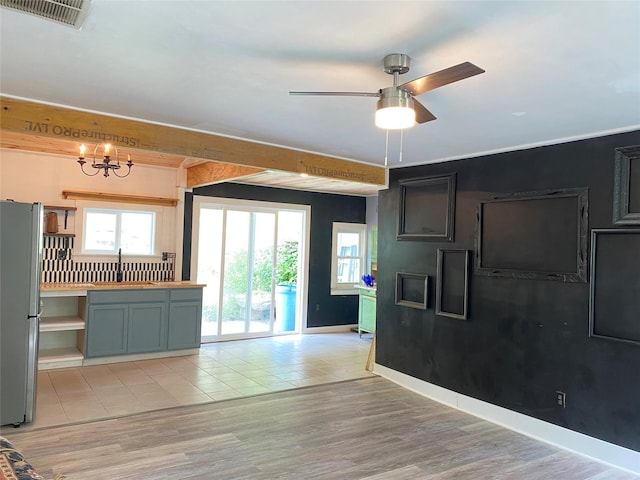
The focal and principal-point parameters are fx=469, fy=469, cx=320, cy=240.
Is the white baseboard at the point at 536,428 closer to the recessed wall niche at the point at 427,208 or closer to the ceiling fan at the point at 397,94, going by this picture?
the recessed wall niche at the point at 427,208

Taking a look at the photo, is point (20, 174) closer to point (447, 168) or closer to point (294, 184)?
point (294, 184)

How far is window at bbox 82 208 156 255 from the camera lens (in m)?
6.05

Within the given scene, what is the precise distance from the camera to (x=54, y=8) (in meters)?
1.83

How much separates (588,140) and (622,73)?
4.44 feet

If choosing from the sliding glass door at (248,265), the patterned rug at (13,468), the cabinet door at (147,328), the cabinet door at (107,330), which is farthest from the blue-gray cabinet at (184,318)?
the patterned rug at (13,468)

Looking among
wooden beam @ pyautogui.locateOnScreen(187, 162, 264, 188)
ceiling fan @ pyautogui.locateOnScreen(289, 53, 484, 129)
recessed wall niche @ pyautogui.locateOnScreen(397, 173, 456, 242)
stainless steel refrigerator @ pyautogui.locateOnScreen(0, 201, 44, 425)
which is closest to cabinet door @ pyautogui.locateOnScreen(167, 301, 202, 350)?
wooden beam @ pyautogui.locateOnScreen(187, 162, 264, 188)

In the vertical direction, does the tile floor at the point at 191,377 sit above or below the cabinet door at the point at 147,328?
below

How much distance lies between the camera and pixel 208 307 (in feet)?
23.0

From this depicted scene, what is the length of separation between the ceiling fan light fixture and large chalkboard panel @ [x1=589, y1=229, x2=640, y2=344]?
2.06 metres

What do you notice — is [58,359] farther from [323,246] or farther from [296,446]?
[323,246]

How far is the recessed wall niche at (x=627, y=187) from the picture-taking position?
3283 millimetres

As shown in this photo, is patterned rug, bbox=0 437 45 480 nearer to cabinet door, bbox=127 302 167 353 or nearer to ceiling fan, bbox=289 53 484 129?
ceiling fan, bbox=289 53 484 129

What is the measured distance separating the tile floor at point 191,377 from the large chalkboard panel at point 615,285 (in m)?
2.72

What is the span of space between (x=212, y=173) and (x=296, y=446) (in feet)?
12.1
